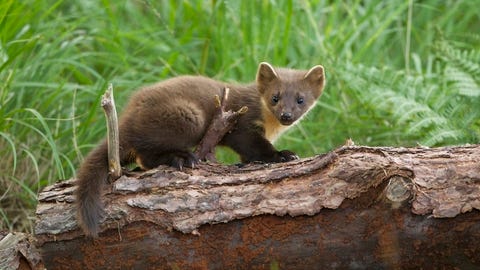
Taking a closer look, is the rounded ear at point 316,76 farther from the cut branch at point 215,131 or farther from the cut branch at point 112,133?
the cut branch at point 112,133

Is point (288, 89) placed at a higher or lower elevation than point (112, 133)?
lower

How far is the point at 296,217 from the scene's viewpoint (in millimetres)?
3938

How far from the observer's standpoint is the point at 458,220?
3.80m

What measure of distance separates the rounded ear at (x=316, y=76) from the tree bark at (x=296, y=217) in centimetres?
172

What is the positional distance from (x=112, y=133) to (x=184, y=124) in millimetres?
764

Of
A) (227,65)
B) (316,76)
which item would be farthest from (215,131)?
(227,65)

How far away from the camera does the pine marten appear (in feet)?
15.0

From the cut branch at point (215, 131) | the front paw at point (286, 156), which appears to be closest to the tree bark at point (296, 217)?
the cut branch at point (215, 131)

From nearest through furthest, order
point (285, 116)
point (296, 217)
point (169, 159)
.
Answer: point (296, 217)
point (169, 159)
point (285, 116)

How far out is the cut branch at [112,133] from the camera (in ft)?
13.3

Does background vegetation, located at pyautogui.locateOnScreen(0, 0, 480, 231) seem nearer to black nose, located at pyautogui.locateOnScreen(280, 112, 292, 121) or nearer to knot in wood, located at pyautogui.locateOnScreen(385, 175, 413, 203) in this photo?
black nose, located at pyautogui.locateOnScreen(280, 112, 292, 121)

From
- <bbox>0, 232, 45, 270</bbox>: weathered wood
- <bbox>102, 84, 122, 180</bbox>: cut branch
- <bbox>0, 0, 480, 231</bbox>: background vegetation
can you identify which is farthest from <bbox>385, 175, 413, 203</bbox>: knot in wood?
<bbox>0, 0, 480, 231</bbox>: background vegetation

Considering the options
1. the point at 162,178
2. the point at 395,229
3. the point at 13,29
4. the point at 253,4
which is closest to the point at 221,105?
the point at 162,178

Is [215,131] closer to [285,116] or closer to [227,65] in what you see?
[285,116]
